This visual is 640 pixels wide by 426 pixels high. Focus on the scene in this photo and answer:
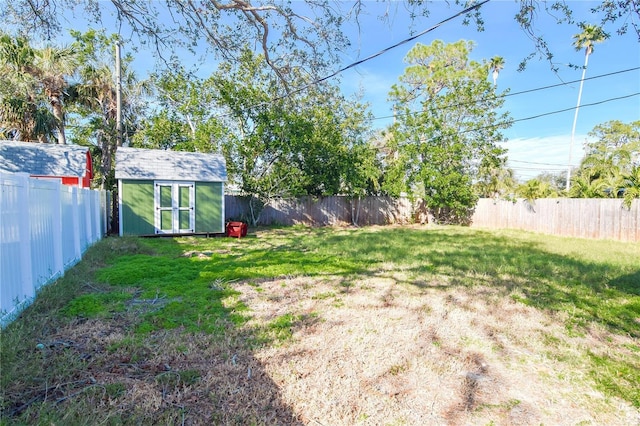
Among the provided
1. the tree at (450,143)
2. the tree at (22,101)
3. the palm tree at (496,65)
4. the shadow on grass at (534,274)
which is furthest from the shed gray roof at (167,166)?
the palm tree at (496,65)

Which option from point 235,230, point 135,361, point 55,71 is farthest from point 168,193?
point 135,361

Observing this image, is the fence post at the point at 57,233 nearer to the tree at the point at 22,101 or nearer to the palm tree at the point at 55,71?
the tree at the point at 22,101

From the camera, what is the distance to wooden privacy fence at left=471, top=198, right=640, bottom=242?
404 inches

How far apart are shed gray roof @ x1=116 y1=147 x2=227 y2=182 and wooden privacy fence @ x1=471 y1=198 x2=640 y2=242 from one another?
38.6 feet

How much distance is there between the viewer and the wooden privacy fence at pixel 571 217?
1025 cm

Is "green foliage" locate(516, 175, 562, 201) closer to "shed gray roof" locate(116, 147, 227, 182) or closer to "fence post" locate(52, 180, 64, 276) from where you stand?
"shed gray roof" locate(116, 147, 227, 182)

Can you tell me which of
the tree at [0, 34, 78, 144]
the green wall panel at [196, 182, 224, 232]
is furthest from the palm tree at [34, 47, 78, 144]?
the green wall panel at [196, 182, 224, 232]

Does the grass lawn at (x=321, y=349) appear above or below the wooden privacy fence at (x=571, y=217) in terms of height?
below

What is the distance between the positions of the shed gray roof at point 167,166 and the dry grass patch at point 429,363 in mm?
7584

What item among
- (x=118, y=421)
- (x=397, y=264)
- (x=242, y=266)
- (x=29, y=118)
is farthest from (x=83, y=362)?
(x=29, y=118)

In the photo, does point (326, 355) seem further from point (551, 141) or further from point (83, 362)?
point (551, 141)

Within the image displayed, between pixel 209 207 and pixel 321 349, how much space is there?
8.99 m

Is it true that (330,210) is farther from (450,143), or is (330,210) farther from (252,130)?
(450,143)

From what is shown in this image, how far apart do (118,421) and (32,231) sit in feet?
9.39
